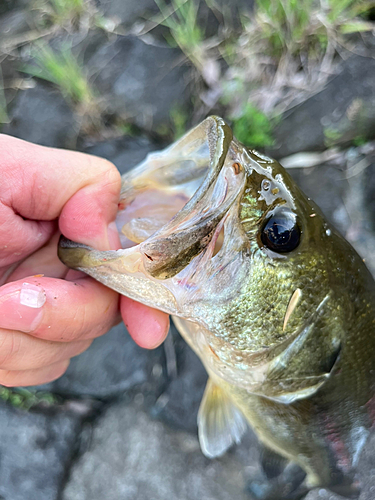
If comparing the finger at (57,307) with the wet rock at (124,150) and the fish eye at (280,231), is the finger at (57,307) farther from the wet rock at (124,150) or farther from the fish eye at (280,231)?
the wet rock at (124,150)

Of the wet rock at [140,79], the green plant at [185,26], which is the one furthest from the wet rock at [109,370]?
the green plant at [185,26]

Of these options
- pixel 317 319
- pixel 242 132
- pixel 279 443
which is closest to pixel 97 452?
pixel 279 443

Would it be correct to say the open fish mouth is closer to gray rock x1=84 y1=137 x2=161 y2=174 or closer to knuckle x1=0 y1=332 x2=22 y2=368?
knuckle x1=0 y1=332 x2=22 y2=368

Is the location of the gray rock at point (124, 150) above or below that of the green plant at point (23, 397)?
above

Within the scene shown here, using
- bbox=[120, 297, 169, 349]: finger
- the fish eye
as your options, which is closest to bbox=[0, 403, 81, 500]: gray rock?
bbox=[120, 297, 169, 349]: finger

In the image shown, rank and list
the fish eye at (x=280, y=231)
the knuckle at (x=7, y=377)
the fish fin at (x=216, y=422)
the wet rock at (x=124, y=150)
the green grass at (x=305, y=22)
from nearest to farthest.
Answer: the fish eye at (x=280, y=231) < the knuckle at (x=7, y=377) < the fish fin at (x=216, y=422) < the green grass at (x=305, y=22) < the wet rock at (x=124, y=150)

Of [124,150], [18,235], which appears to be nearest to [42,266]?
[18,235]
